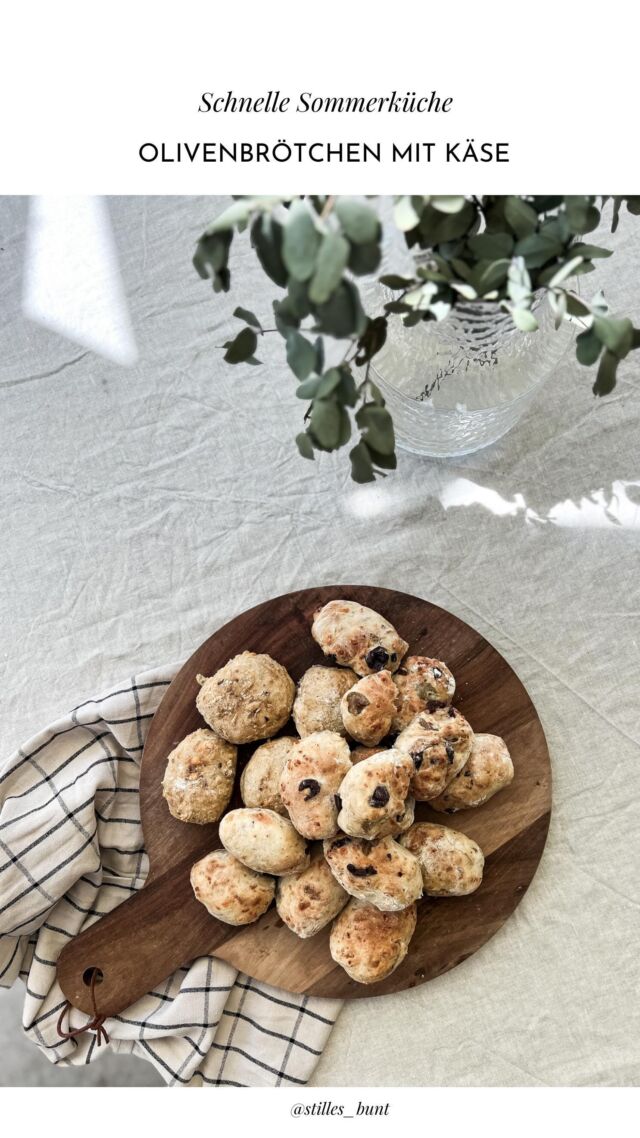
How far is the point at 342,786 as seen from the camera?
929mm

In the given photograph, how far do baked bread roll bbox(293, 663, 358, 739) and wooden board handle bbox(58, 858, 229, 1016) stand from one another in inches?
8.4

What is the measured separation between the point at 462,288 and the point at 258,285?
1.99 ft

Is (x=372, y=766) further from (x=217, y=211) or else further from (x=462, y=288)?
(x=217, y=211)

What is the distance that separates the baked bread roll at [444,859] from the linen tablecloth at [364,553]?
0.12 meters

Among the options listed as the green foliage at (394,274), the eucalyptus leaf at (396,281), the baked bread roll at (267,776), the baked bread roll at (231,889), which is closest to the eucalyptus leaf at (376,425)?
the green foliage at (394,274)

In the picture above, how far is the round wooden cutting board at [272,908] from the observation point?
3.33 feet

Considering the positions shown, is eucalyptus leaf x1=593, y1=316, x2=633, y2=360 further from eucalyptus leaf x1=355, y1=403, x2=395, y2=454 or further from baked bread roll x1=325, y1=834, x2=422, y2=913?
baked bread roll x1=325, y1=834, x2=422, y2=913

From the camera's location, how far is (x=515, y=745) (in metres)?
1.06

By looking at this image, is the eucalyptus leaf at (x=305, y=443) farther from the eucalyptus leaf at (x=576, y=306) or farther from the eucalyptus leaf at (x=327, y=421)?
the eucalyptus leaf at (x=576, y=306)

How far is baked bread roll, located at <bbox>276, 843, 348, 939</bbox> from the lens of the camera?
3.16ft

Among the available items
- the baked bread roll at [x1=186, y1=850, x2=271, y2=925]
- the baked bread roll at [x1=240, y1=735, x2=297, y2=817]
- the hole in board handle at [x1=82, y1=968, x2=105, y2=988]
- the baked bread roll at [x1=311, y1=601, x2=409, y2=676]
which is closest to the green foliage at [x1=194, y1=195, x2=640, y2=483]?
the baked bread roll at [x1=311, y1=601, x2=409, y2=676]

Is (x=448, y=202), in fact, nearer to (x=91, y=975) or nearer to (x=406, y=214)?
(x=406, y=214)

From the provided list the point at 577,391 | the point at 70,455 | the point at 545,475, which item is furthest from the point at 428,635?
the point at 70,455

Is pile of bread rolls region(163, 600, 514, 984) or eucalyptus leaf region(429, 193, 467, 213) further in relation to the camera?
pile of bread rolls region(163, 600, 514, 984)
